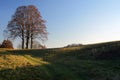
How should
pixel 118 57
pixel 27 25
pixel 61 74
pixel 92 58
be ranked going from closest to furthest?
pixel 61 74
pixel 118 57
pixel 92 58
pixel 27 25

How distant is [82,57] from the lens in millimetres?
39375

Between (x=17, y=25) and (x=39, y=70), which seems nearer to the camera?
→ (x=39, y=70)

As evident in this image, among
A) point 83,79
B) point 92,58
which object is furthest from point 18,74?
point 92,58

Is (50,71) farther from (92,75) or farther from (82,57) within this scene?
(82,57)

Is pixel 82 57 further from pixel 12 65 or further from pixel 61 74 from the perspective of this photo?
pixel 61 74

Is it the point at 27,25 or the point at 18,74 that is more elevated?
the point at 27,25

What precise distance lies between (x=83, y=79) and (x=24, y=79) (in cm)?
518

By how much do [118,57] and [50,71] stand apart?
11.3 meters

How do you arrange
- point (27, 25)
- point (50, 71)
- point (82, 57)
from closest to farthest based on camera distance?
point (50, 71)
point (82, 57)
point (27, 25)

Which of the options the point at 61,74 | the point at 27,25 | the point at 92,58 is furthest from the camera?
the point at 27,25

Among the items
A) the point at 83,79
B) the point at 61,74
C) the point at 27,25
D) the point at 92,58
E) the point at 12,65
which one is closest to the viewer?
the point at 83,79

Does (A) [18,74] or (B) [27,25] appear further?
(B) [27,25]

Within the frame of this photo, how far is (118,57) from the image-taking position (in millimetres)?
34250

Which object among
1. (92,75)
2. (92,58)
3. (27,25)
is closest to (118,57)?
(92,58)
